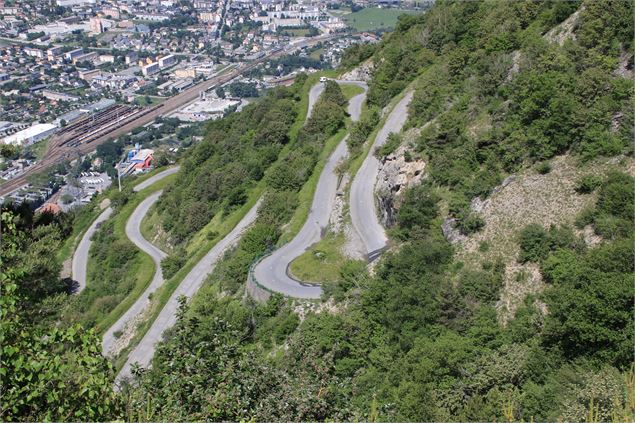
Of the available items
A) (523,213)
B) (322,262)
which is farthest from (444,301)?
(322,262)

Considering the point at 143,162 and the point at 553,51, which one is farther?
the point at 143,162

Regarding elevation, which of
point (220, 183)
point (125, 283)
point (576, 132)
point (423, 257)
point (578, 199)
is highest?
point (576, 132)

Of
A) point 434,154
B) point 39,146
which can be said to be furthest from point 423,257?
point 39,146

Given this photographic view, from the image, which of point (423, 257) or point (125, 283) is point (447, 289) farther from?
point (125, 283)

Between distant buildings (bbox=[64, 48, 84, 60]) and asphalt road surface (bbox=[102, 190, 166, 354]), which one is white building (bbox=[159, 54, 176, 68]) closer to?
distant buildings (bbox=[64, 48, 84, 60])

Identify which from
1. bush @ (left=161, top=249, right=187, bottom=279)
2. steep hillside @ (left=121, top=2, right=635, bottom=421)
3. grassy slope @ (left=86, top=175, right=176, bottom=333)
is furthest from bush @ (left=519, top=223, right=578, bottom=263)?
bush @ (left=161, top=249, right=187, bottom=279)

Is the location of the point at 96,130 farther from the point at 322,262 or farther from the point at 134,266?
the point at 322,262

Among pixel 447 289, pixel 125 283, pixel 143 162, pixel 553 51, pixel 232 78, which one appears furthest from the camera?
pixel 232 78

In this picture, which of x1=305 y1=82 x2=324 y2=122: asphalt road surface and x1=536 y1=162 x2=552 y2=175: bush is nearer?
x1=536 y1=162 x2=552 y2=175: bush
